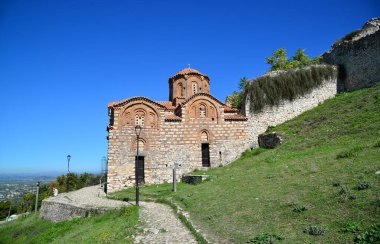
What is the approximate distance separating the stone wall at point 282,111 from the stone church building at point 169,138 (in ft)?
3.16

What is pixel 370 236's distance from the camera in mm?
5324

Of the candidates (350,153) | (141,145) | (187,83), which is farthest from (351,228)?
(187,83)

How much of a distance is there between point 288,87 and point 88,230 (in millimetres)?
20343

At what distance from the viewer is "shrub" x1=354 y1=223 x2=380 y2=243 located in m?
5.19

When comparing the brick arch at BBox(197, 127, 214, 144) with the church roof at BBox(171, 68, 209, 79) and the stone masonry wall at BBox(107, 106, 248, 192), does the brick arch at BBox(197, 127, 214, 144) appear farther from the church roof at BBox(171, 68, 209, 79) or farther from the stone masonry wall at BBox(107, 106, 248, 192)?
the church roof at BBox(171, 68, 209, 79)

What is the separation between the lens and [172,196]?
14.8 metres

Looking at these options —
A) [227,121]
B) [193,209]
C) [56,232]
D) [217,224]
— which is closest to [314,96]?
[227,121]

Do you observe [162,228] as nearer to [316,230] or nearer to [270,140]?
[316,230]

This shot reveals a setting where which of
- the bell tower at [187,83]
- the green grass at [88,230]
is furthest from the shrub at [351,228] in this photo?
the bell tower at [187,83]

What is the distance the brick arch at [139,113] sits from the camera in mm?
22709

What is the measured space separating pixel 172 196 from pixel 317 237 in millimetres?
9706

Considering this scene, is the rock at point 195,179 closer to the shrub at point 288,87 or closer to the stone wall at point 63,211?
the stone wall at point 63,211

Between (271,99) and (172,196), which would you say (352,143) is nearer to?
(172,196)

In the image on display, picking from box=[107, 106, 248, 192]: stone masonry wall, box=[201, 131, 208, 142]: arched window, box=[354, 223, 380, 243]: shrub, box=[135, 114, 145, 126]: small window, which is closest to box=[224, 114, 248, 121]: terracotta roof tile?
box=[107, 106, 248, 192]: stone masonry wall
